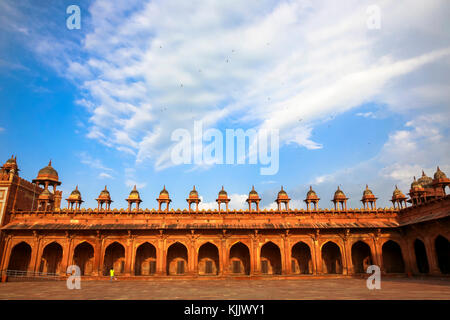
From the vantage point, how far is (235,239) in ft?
111

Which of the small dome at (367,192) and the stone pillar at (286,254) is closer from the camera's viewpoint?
the stone pillar at (286,254)

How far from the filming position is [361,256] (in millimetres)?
35812

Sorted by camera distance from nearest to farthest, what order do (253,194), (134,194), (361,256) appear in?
(361,256), (253,194), (134,194)

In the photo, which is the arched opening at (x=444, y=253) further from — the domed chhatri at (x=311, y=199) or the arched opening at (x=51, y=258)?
the arched opening at (x=51, y=258)

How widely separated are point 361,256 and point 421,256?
20.9ft

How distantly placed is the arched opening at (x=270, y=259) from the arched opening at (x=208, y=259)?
213 inches

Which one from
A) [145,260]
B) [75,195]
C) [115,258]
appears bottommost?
[145,260]

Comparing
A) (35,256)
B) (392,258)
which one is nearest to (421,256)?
(392,258)

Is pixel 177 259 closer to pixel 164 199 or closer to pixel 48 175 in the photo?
pixel 164 199

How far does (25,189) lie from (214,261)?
83.3 ft

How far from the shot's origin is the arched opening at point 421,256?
3384 cm

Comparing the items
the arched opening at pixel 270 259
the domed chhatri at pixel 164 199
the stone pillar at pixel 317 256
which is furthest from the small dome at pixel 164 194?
the stone pillar at pixel 317 256
